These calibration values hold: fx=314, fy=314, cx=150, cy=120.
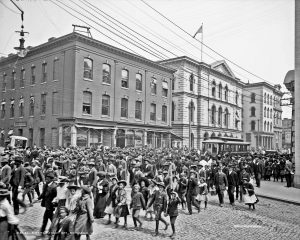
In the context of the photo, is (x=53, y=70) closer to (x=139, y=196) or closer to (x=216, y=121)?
(x=139, y=196)

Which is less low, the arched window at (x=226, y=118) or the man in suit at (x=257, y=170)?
the arched window at (x=226, y=118)

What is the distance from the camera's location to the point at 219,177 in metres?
14.4

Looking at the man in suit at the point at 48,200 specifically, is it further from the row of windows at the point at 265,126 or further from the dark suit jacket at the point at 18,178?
the row of windows at the point at 265,126

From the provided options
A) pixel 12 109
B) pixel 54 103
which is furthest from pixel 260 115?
pixel 12 109

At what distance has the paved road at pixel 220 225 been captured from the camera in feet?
31.7

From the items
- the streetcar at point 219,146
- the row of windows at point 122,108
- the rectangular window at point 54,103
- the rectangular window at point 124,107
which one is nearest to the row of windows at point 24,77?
the rectangular window at point 54,103

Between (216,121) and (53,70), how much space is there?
118ft

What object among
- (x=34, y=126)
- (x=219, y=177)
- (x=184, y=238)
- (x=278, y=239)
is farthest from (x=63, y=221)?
(x=34, y=126)

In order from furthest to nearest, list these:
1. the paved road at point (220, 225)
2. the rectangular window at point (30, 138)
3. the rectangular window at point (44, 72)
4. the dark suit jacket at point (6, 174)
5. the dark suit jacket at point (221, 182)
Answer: the rectangular window at point (30, 138), the rectangular window at point (44, 72), the dark suit jacket at point (221, 182), the dark suit jacket at point (6, 174), the paved road at point (220, 225)

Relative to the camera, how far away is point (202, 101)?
55531 millimetres

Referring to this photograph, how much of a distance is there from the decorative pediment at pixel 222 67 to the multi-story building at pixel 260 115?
13400 millimetres

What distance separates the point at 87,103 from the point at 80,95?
126cm

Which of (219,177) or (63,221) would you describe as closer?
(63,221)

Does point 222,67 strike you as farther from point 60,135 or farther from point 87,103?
point 60,135
